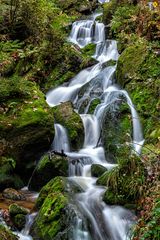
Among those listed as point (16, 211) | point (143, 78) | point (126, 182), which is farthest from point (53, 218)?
point (143, 78)

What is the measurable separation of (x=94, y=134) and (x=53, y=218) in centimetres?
491

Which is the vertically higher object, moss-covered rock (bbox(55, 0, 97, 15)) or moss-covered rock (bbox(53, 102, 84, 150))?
moss-covered rock (bbox(55, 0, 97, 15))

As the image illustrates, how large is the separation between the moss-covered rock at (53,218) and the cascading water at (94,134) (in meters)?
0.22

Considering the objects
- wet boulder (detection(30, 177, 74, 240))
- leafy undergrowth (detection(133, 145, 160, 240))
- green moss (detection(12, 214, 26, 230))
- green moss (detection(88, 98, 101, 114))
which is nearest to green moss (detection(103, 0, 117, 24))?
green moss (detection(88, 98, 101, 114))

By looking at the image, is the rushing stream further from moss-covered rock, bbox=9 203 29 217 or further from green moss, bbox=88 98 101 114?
moss-covered rock, bbox=9 203 29 217

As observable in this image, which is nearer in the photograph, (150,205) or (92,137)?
(150,205)

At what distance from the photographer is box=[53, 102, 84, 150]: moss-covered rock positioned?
10344mm

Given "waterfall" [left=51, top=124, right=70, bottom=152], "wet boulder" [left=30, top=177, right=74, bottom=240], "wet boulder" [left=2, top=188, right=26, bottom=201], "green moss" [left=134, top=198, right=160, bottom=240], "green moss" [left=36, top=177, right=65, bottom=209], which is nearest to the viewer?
"green moss" [left=134, top=198, right=160, bottom=240]

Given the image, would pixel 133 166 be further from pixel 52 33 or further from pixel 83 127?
pixel 52 33

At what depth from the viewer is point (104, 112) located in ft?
35.6

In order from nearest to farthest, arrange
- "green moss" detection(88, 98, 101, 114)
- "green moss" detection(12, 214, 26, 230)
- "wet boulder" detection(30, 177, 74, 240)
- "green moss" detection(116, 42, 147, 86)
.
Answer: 1. "wet boulder" detection(30, 177, 74, 240)
2. "green moss" detection(12, 214, 26, 230)
3. "green moss" detection(116, 42, 147, 86)
4. "green moss" detection(88, 98, 101, 114)

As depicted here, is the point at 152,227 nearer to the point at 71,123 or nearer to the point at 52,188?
the point at 52,188

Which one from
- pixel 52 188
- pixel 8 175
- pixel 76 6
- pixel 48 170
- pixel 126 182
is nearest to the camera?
pixel 126 182

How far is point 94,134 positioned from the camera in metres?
10.7
